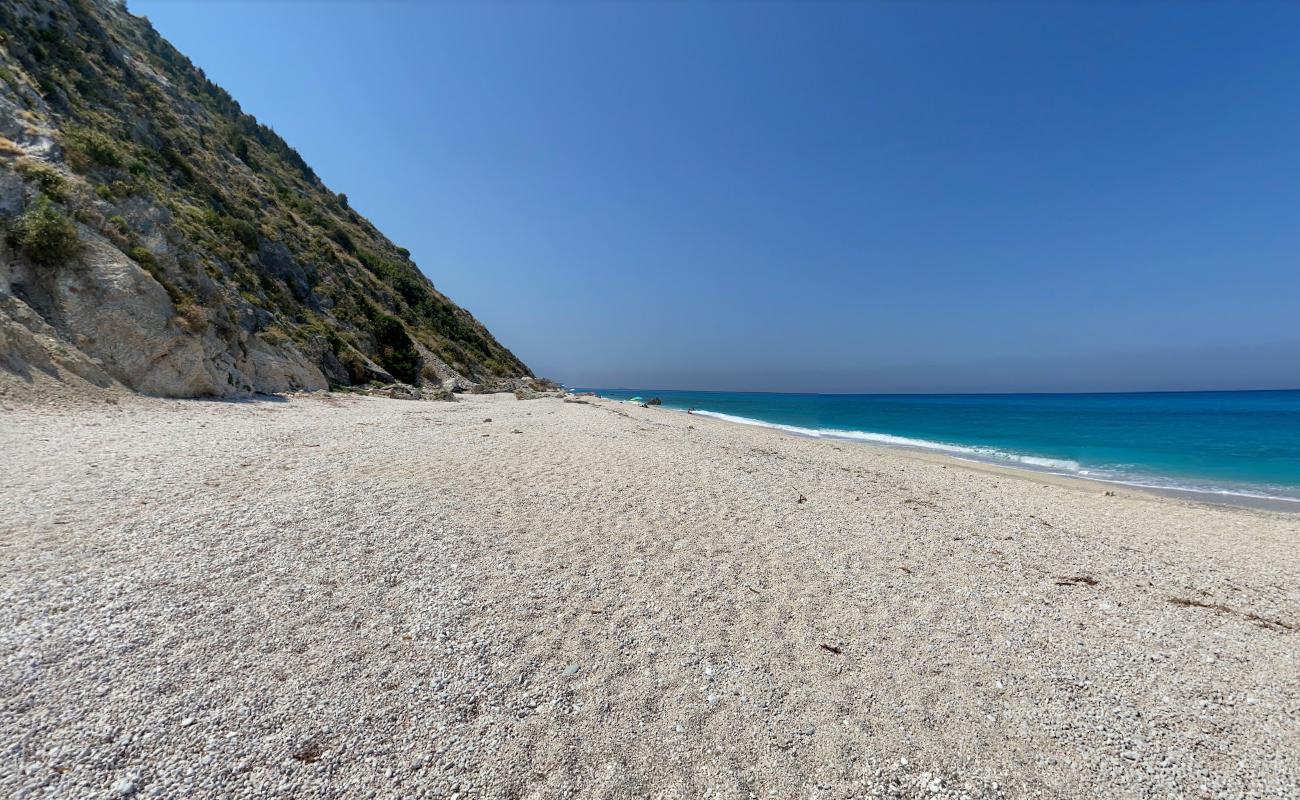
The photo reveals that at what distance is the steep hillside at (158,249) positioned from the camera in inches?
517

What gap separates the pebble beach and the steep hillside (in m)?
5.91

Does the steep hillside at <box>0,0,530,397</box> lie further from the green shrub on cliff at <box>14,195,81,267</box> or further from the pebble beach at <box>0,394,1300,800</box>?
the pebble beach at <box>0,394,1300,800</box>

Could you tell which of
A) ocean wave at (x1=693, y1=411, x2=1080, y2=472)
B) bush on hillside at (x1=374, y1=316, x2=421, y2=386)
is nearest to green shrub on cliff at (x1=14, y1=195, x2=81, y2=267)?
bush on hillside at (x1=374, y1=316, x2=421, y2=386)

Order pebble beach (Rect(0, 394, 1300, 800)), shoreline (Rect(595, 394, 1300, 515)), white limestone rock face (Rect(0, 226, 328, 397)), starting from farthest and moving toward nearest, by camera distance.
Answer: shoreline (Rect(595, 394, 1300, 515))
white limestone rock face (Rect(0, 226, 328, 397))
pebble beach (Rect(0, 394, 1300, 800))

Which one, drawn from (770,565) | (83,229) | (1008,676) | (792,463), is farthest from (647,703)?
(83,229)

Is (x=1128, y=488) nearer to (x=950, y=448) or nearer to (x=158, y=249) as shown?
(x=950, y=448)

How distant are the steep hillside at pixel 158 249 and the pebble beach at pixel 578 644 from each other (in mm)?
5912

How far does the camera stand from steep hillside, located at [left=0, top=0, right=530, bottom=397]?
13.1 m

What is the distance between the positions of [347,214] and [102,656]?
65.6 meters

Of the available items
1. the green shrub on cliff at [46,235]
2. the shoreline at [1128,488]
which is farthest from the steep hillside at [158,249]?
the shoreline at [1128,488]

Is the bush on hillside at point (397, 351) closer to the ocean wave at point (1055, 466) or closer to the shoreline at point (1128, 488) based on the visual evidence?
the ocean wave at point (1055, 466)

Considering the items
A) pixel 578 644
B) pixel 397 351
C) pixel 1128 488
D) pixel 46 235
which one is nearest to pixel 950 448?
pixel 1128 488

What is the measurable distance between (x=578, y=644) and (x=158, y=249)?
22739mm

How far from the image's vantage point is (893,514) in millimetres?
9797
